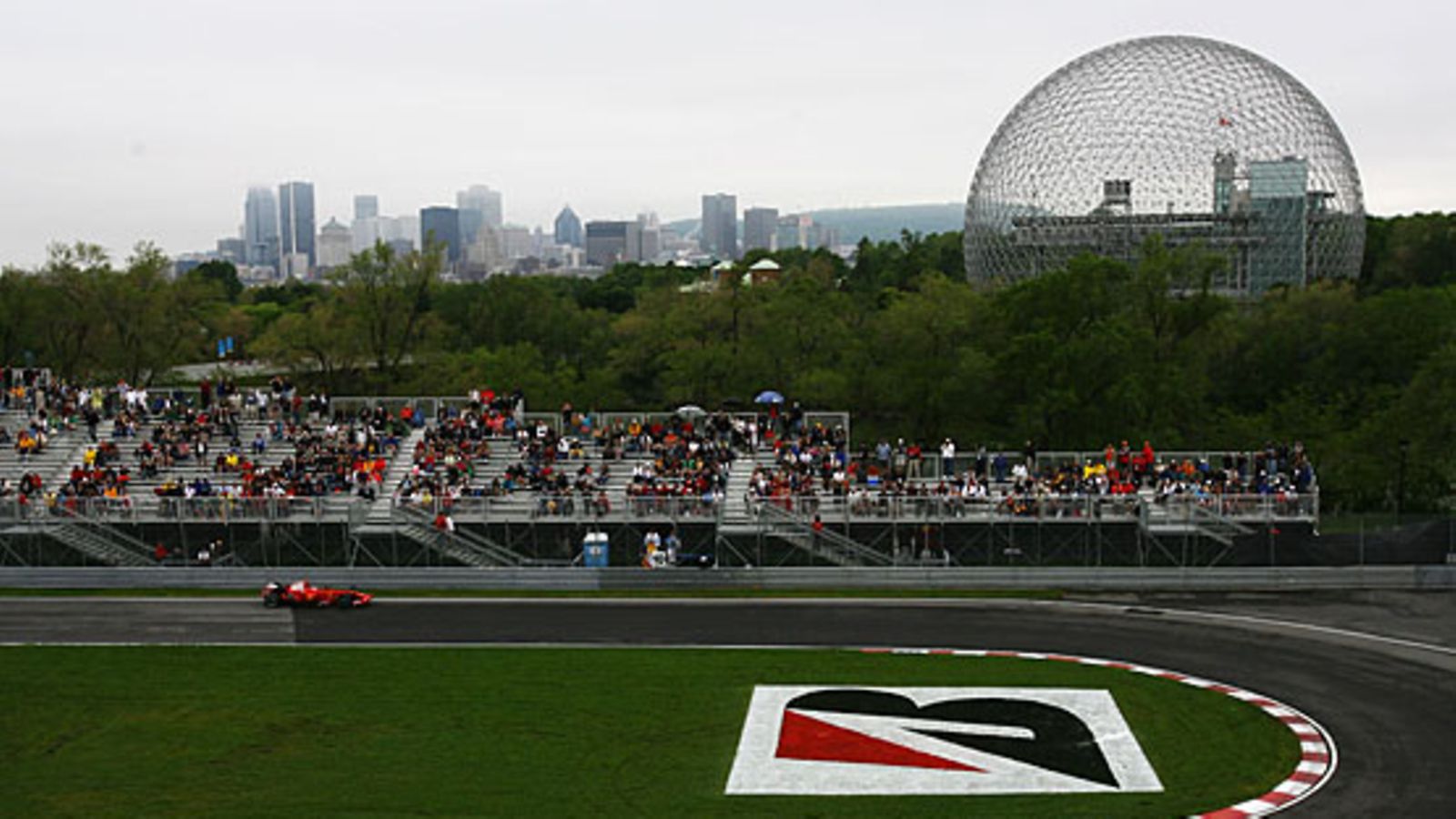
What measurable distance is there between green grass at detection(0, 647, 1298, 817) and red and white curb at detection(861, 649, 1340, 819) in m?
0.31

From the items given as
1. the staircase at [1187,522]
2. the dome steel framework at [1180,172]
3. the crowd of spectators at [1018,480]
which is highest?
the dome steel framework at [1180,172]

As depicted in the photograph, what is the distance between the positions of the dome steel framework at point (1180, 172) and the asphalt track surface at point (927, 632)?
36166mm

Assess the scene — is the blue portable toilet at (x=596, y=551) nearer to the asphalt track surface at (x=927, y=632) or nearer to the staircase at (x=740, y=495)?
the asphalt track surface at (x=927, y=632)

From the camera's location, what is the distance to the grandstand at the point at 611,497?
38.8m

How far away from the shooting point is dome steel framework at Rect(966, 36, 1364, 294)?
6856cm

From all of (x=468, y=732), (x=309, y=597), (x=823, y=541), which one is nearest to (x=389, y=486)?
(x=309, y=597)

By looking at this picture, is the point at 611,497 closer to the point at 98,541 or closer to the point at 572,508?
the point at 572,508

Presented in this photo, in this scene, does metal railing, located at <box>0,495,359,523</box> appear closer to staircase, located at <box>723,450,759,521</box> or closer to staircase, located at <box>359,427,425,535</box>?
staircase, located at <box>359,427,425,535</box>

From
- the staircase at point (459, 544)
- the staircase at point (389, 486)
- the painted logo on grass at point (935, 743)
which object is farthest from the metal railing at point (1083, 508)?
the staircase at point (389, 486)

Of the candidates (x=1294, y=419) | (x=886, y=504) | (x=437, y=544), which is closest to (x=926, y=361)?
(x=1294, y=419)

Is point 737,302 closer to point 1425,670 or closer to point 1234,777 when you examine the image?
point 1425,670

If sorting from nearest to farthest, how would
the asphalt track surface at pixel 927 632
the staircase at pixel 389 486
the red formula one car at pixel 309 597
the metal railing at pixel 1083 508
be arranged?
the asphalt track surface at pixel 927 632 < the red formula one car at pixel 309 597 < the metal railing at pixel 1083 508 < the staircase at pixel 389 486

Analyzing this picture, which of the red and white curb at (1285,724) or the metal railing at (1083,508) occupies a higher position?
the metal railing at (1083,508)

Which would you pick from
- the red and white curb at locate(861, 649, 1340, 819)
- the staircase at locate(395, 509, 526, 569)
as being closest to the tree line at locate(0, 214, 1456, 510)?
the red and white curb at locate(861, 649, 1340, 819)
